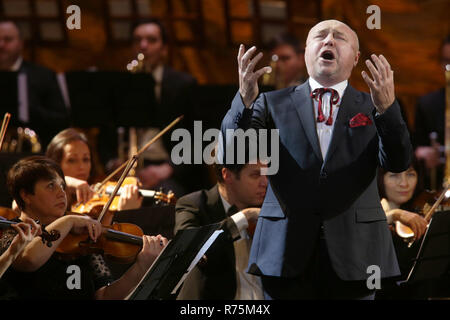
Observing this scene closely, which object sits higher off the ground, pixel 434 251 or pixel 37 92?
pixel 37 92

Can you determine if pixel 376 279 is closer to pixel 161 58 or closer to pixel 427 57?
pixel 161 58

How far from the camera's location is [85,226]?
2.81 m

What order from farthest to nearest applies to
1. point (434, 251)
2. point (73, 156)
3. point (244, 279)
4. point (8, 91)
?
point (8, 91)
point (73, 156)
point (244, 279)
point (434, 251)

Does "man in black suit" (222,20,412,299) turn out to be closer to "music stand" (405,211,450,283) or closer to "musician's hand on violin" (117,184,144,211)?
"music stand" (405,211,450,283)

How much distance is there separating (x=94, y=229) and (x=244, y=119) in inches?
28.0

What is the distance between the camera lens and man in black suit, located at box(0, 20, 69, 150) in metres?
4.90

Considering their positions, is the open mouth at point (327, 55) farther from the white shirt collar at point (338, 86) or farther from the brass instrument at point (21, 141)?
the brass instrument at point (21, 141)

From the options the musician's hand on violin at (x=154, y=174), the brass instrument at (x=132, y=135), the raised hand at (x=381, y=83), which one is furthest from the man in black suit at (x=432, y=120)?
the raised hand at (x=381, y=83)

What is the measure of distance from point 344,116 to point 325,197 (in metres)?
0.25

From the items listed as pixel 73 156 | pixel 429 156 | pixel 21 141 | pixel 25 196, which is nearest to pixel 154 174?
pixel 21 141

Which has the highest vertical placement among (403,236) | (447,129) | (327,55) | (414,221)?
(327,55)

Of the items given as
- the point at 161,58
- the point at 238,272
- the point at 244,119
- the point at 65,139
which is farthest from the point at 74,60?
the point at 244,119

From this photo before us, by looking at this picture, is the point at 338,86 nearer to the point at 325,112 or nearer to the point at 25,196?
the point at 325,112

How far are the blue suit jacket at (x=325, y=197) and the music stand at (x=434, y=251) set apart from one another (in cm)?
68
